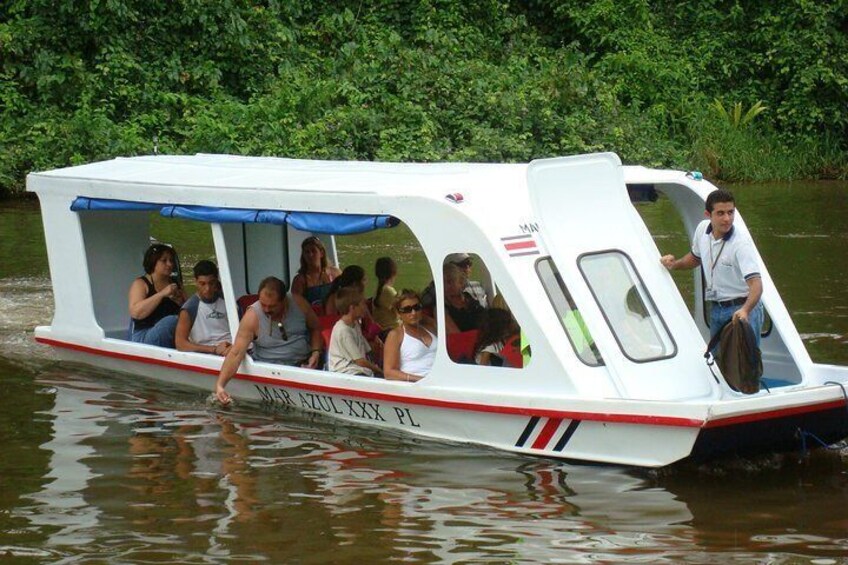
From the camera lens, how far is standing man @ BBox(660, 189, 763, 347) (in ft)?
30.1

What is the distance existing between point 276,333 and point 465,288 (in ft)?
4.56

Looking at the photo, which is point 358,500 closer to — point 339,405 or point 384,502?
point 384,502

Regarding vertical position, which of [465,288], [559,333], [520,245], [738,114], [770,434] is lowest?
[770,434]

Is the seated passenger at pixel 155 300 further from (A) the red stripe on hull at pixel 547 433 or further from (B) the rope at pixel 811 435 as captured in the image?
(B) the rope at pixel 811 435

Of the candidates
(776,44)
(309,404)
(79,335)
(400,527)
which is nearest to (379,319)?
(309,404)

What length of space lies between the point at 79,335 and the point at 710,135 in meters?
17.0

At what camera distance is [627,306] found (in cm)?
937

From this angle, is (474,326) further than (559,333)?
Yes

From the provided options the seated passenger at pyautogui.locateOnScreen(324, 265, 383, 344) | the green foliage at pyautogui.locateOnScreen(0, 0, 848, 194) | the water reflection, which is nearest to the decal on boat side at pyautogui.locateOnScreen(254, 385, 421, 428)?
the water reflection

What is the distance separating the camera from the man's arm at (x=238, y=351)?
1077 centimetres

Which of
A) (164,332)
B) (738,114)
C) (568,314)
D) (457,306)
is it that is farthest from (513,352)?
(738,114)

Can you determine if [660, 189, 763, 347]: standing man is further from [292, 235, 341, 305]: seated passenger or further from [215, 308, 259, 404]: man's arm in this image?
[292, 235, 341, 305]: seated passenger

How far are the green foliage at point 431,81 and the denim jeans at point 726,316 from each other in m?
14.1

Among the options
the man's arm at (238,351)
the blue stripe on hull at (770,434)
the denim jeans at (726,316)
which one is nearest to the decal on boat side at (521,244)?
the denim jeans at (726,316)
